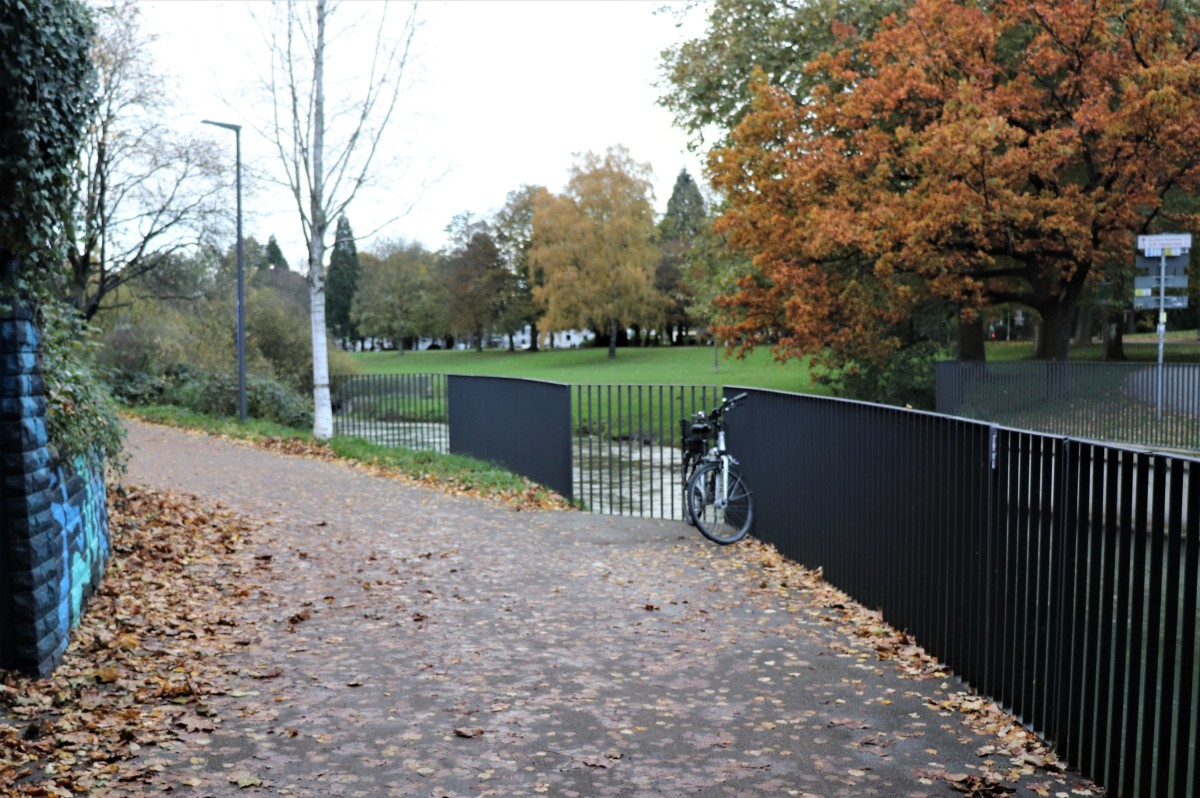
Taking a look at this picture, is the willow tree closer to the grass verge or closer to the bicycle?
the grass verge

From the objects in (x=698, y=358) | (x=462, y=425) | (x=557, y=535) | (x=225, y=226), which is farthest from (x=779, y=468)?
(x=698, y=358)

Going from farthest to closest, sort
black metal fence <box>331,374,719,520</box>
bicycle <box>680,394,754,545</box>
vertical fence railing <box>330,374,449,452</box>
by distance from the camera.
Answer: vertical fence railing <box>330,374,449,452</box> → black metal fence <box>331,374,719,520</box> → bicycle <box>680,394,754,545</box>

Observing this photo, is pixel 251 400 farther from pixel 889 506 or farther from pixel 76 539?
pixel 889 506

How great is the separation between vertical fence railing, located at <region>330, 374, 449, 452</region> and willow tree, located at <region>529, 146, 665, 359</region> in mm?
43013

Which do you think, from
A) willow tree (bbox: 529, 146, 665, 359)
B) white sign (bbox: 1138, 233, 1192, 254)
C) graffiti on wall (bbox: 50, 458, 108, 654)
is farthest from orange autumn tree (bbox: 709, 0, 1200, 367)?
willow tree (bbox: 529, 146, 665, 359)

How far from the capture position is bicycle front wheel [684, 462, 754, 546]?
1110 centimetres

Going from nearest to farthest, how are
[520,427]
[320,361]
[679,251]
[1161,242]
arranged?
1. [520,427]
2. [1161,242]
3. [320,361]
4. [679,251]

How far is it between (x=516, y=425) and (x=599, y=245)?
2043 inches

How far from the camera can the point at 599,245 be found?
2648 inches

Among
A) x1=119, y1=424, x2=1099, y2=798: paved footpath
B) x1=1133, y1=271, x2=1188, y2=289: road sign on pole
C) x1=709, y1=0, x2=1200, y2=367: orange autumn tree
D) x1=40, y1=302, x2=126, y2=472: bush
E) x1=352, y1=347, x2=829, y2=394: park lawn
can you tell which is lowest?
x1=352, y1=347, x2=829, y2=394: park lawn

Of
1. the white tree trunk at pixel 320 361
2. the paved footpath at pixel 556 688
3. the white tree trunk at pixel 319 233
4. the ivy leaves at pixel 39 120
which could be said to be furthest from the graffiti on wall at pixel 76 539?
the white tree trunk at pixel 320 361

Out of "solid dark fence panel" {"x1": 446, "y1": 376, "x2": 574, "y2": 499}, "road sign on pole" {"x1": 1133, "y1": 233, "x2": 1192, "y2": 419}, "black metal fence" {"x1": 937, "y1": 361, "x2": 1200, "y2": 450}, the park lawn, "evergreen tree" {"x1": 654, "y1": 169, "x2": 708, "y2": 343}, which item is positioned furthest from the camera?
"evergreen tree" {"x1": 654, "y1": 169, "x2": 708, "y2": 343}

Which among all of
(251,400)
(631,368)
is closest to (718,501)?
(251,400)

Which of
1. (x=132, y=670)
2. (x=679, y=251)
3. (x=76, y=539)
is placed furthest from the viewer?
(x=679, y=251)
